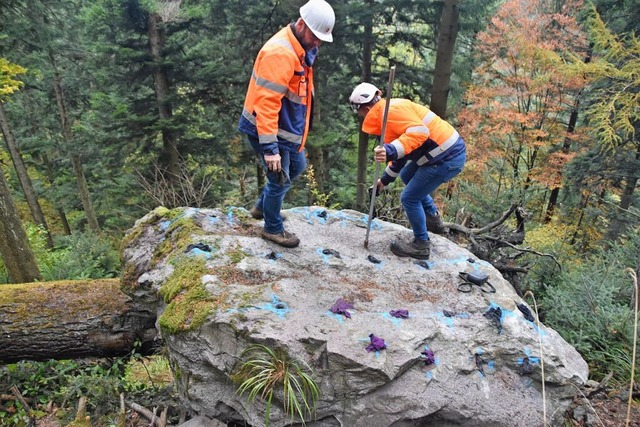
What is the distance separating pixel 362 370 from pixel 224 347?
40.7 inches

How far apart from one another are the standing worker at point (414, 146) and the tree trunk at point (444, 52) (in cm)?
570

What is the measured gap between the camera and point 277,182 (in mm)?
3578

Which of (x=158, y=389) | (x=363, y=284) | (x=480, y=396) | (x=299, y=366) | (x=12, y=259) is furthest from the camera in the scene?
(x=12, y=259)

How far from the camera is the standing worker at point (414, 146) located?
11.9 ft

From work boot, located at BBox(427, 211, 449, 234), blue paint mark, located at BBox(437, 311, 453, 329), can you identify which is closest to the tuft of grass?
blue paint mark, located at BBox(437, 311, 453, 329)

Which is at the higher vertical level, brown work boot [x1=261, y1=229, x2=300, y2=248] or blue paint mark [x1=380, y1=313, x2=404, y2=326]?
brown work boot [x1=261, y1=229, x2=300, y2=248]

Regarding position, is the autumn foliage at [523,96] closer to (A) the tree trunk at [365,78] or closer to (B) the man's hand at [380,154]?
(A) the tree trunk at [365,78]

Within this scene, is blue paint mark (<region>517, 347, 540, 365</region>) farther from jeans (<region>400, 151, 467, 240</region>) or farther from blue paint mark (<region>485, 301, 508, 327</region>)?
jeans (<region>400, 151, 467, 240</region>)

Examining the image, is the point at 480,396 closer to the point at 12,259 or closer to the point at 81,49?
the point at 12,259

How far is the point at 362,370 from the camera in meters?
2.70

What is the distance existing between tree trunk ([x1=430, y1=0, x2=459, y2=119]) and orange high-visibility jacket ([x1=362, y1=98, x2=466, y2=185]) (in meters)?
5.81

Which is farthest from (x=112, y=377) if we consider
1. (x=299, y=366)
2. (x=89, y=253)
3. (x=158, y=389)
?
(x=89, y=253)

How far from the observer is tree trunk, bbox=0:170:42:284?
5715mm

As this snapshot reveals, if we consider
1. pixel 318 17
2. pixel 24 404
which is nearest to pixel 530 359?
pixel 318 17
